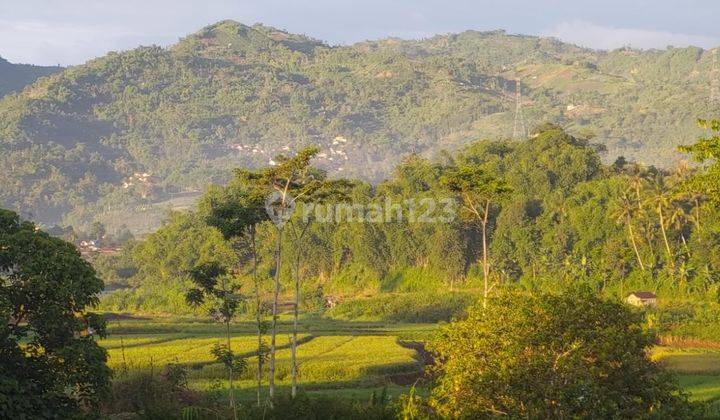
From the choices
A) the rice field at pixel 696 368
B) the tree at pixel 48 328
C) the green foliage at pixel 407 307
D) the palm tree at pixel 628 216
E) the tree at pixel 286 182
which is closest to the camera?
the tree at pixel 48 328

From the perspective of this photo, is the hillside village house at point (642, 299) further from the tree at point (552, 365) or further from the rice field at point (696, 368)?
the tree at point (552, 365)

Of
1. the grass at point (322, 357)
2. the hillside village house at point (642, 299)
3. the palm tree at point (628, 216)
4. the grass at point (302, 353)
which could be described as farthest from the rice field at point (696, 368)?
the palm tree at point (628, 216)

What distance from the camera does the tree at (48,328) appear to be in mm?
20609

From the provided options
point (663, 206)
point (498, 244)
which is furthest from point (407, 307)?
point (663, 206)

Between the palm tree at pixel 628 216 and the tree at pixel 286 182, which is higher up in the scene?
the tree at pixel 286 182

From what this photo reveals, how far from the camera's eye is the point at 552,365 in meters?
19.5

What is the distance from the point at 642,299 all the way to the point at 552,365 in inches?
1964

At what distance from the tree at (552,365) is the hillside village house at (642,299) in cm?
4767

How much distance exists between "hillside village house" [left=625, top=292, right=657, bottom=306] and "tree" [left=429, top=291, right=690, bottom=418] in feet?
156

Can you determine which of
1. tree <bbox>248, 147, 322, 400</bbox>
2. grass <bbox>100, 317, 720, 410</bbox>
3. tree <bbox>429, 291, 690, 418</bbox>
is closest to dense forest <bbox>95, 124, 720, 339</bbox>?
grass <bbox>100, 317, 720, 410</bbox>

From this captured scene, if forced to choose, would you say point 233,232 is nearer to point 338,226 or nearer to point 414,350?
point 414,350

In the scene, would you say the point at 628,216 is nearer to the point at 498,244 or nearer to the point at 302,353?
the point at 498,244

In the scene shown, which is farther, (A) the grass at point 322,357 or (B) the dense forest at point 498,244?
(B) the dense forest at point 498,244

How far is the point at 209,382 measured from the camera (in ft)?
123
